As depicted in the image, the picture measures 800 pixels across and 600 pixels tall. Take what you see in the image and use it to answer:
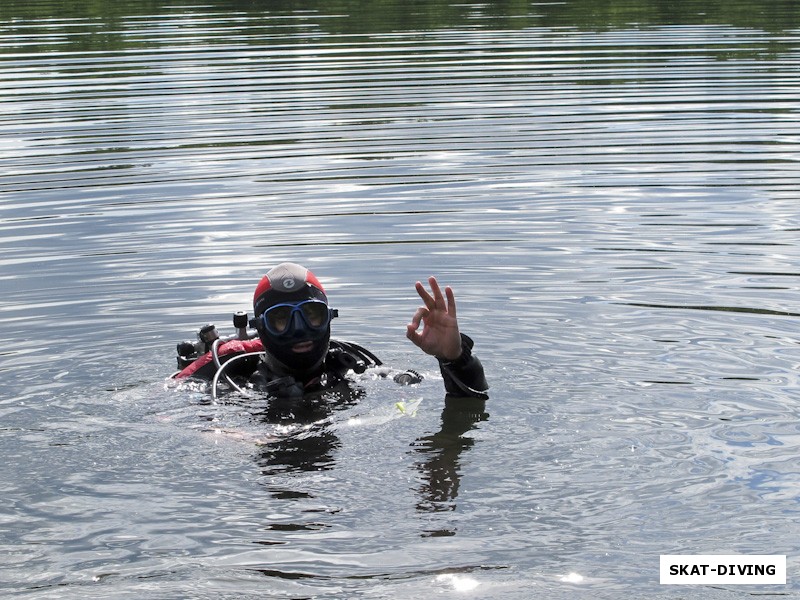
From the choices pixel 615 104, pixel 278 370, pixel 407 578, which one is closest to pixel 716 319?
pixel 278 370

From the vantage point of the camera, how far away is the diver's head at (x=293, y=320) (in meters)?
7.23

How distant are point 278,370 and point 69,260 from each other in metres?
4.27

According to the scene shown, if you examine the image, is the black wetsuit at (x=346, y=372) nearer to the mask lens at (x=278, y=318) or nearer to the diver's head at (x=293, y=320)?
the diver's head at (x=293, y=320)

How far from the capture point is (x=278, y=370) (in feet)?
24.5

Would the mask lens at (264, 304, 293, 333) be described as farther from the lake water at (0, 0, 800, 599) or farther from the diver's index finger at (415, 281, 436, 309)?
the diver's index finger at (415, 281, 436, 309)

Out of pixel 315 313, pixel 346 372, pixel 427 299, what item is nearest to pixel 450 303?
pixel 427 299

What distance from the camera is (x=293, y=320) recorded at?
7.21m

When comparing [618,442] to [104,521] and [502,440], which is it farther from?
[104,521]

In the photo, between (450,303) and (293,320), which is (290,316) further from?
(450,303)

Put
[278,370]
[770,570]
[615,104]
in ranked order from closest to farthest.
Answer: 1. [770,570]
2. [278,370]
3. [615,104]
